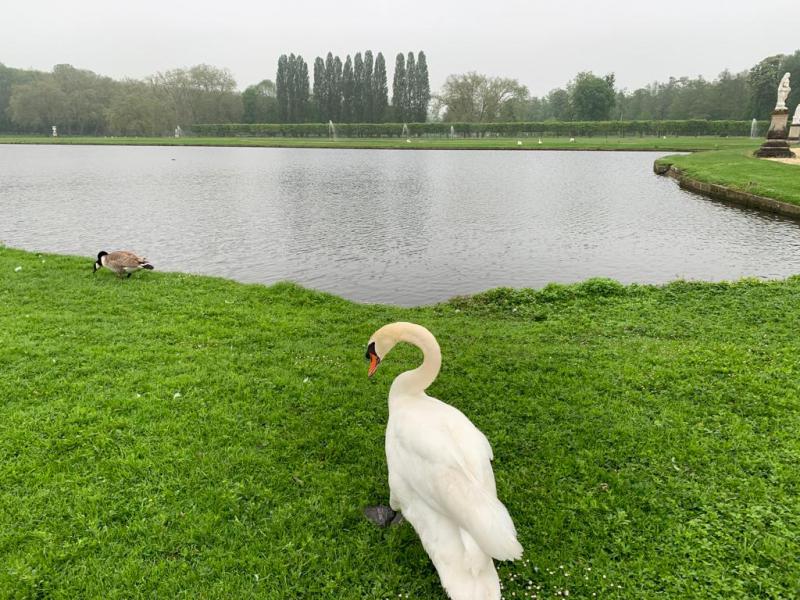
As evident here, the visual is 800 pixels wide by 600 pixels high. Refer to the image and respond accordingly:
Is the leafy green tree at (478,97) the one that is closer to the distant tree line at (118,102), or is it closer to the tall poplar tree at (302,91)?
the tall poplar tree at (302,91)

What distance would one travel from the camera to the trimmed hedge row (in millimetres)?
73438

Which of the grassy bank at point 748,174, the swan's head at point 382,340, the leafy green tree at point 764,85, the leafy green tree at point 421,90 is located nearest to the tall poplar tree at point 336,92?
the leafy green tree at point 421,90

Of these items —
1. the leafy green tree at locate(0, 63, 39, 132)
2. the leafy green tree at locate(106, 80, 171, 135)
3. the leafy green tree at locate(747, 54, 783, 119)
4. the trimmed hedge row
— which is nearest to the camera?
the trimmed hedge row

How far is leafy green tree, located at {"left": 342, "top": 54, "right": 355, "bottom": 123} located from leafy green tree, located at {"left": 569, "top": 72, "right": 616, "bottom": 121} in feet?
150

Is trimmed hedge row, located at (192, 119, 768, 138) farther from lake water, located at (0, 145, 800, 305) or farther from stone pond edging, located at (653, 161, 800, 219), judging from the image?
stone pond edging, located at (653, 161, 800, 219)

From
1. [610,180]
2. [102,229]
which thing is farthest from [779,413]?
[610,180]

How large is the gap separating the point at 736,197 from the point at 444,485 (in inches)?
1004

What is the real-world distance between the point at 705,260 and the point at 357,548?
14.8m

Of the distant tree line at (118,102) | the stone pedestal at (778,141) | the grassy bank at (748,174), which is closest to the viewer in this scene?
the grassy bank at (748,174)

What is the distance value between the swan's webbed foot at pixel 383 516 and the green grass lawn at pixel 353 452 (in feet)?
0.29

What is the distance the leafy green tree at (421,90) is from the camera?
108500 mm

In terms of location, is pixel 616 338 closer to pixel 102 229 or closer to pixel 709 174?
pixel 102 229

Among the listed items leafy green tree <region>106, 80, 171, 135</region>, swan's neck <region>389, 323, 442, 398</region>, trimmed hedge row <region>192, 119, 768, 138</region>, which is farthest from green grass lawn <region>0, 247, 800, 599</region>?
leafy green tree <region>106, 80, 171, 135</region>

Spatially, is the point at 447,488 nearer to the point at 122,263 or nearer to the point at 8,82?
the point at 122,263
